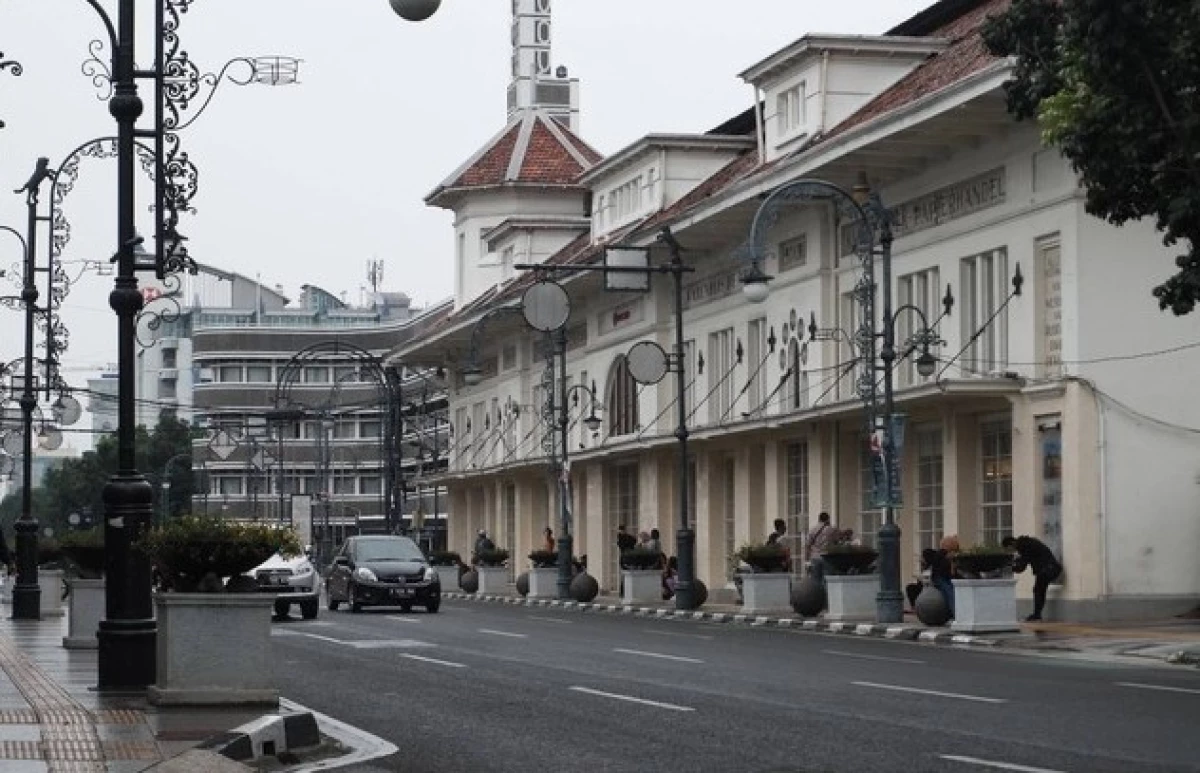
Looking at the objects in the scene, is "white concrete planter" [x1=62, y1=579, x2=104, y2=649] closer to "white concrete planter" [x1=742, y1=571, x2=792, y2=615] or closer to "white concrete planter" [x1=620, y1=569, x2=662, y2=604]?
"white concrete planter" [x1=742, y1=571, x2=792, y2=615]

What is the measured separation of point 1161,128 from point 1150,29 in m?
1.35

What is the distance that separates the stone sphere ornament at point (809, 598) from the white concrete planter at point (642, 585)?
1118 cm

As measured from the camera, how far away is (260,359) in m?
160

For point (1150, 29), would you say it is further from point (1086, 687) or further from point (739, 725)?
point (739, 725)

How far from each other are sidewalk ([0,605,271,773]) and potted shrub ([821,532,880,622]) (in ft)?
52.3

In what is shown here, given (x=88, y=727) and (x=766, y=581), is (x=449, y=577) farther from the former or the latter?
→ (x=88, y=727)

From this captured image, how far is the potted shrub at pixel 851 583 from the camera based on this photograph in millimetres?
38156

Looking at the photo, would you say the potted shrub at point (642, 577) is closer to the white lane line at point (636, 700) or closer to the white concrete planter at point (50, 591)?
the white concrete planter at point (50, 591)

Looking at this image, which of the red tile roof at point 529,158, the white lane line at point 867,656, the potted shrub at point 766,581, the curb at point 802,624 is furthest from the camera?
the red tile roof at point 529,158

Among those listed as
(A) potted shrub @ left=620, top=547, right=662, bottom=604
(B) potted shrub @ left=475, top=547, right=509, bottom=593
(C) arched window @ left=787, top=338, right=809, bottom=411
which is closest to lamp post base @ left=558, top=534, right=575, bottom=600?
(A) potted shrub @ left=620, top=547, right=662, bottom=604

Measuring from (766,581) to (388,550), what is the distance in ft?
28.9

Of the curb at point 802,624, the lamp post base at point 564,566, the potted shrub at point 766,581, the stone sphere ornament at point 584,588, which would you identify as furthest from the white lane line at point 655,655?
the lamp post base at point 564,566

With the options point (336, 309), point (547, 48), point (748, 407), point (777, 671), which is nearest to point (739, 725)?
point (777, 671)

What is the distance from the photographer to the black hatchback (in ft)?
151
